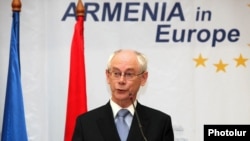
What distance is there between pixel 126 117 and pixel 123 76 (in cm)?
22

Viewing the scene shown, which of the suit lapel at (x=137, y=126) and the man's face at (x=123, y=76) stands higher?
the man's face at (x=123, y=76)

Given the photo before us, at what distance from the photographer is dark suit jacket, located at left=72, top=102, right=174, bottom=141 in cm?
243

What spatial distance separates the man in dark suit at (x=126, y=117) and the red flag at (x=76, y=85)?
3.23 feet

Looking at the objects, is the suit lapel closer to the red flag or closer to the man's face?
the man's face

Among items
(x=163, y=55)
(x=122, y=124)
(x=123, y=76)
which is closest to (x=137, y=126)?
(x=122, y=124)

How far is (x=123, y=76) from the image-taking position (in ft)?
Answer: 8.25

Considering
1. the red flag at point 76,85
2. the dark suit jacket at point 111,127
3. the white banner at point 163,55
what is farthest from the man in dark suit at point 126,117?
the white banner at point 163,55

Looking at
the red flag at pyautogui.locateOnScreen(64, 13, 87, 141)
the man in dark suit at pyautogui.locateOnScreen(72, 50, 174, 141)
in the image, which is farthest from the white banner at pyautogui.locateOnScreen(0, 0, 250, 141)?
the man in dark suit at pyautogui.locateOnScreen(72, 50, 174, 141)

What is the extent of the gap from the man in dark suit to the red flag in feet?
Answer: 3.23

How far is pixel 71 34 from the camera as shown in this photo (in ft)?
13.0

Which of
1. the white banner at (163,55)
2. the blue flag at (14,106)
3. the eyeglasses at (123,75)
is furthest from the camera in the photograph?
the white banner at (163,55)

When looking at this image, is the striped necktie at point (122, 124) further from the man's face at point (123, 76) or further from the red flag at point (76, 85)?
the red flag at point (76, 85)

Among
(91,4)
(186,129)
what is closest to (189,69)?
(186,129)

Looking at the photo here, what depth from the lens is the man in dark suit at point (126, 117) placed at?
2436 mm
